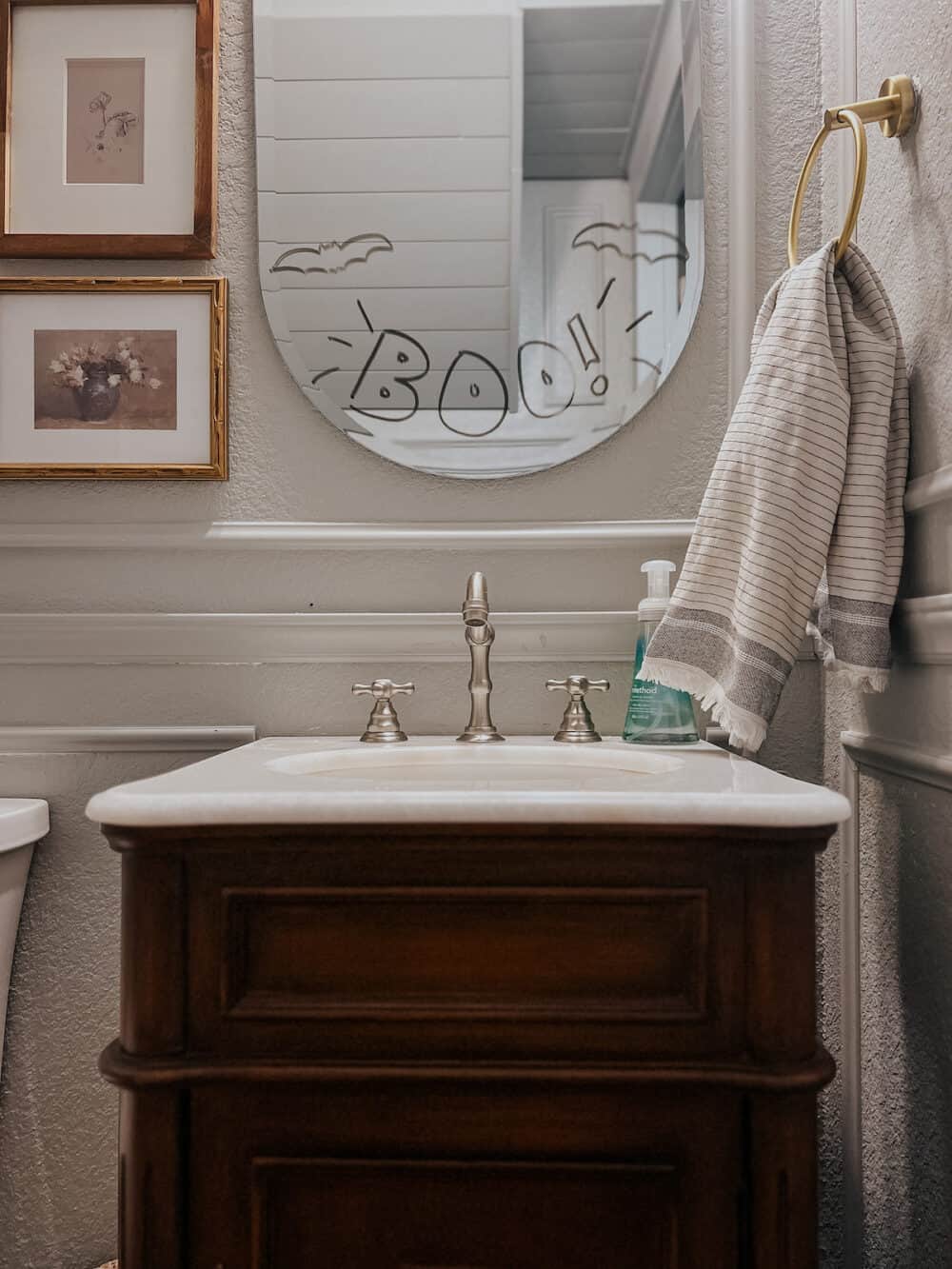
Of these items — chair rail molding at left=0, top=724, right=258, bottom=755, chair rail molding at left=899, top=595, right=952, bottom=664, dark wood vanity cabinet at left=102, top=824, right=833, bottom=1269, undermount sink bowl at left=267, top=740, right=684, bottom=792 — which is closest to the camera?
dark wood vanity cabinet at left=102, top=824, right=833, bottom=1269

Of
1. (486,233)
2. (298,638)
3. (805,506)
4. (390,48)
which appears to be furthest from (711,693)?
(390,48)

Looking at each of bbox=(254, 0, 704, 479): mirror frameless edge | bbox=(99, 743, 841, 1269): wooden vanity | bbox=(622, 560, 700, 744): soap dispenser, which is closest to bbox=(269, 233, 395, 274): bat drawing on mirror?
bbox=(254, 0, 704, 479): mirror frameless edge

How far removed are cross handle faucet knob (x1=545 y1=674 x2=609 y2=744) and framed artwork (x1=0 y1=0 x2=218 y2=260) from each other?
638 mm

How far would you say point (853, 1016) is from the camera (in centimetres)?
100

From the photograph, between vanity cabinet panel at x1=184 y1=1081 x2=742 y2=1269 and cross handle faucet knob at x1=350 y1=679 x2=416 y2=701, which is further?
cross handle faucet knob at x1=350 y1=679 x2=416 y2=701

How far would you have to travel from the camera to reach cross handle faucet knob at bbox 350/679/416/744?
100 cm

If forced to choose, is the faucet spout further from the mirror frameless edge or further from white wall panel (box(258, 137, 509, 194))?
white wall panel (box(258, 137, 509, 194))

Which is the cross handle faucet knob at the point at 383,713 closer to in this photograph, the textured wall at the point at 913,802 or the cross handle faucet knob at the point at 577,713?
the cross handle faucet knob at the point at 577,713

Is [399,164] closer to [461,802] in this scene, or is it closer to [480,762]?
[480,762]

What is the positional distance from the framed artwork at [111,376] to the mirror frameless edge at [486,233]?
98 mm

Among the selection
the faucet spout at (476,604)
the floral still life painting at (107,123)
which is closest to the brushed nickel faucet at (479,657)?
the faucet spout at (476,604)

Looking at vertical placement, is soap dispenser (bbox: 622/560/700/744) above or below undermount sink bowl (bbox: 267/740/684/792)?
above

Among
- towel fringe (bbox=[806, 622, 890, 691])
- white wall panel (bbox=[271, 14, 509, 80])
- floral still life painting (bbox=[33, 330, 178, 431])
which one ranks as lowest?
towel fringe (bbox=[806, 622, 890, 691])

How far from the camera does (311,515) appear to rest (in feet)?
3.68
